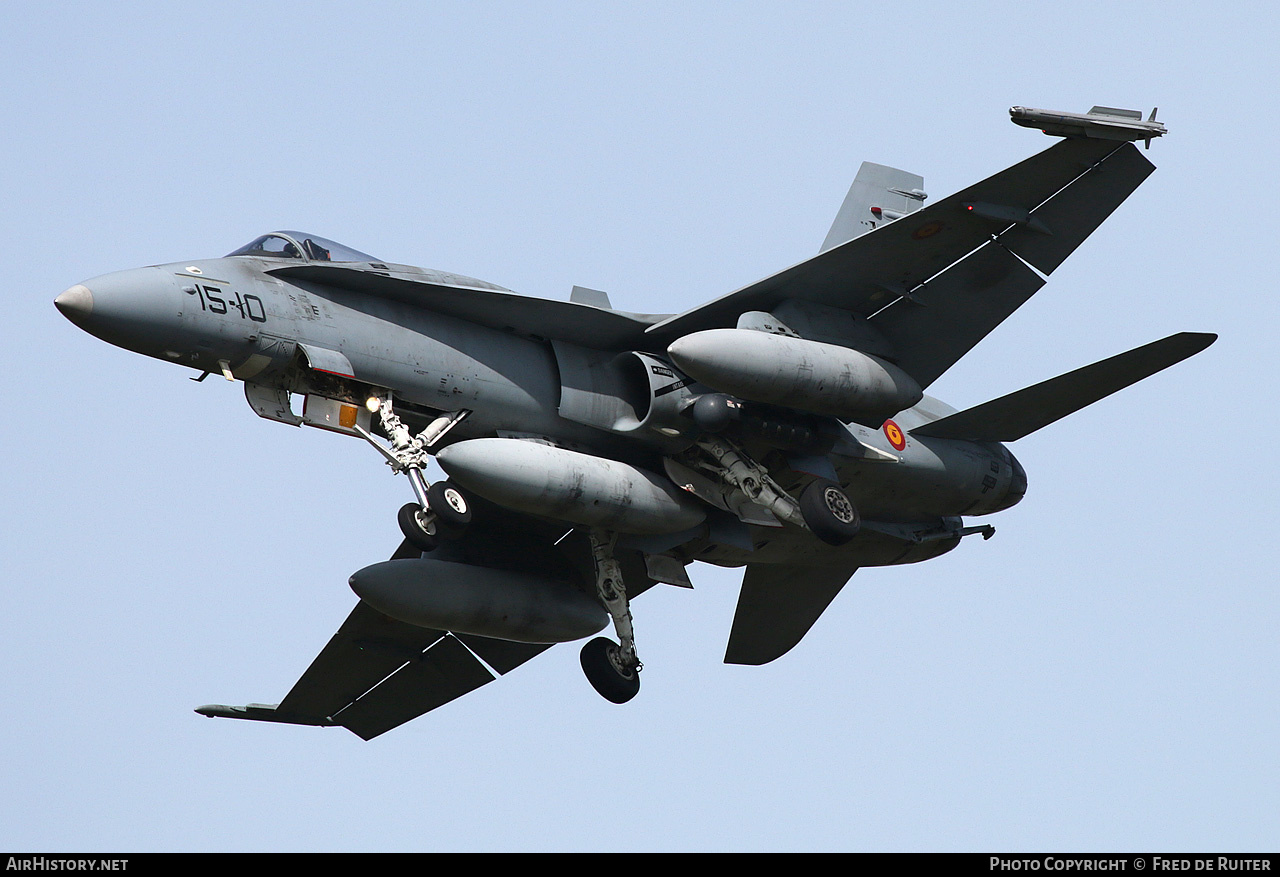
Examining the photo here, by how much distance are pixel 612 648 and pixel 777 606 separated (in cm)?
341

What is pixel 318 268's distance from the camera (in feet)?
52.3

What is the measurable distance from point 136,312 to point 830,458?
7.35 m

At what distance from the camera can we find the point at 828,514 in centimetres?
1669

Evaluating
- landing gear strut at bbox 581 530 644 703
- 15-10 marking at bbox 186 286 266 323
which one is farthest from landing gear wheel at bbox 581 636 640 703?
15-10 marking at bbox 186 286 266 323

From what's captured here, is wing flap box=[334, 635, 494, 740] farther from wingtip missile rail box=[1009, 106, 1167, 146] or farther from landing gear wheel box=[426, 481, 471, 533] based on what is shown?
wingtip missile rail box=[1009, 106, 1167, 146]

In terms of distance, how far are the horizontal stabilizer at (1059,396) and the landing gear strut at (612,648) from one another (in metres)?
3.87

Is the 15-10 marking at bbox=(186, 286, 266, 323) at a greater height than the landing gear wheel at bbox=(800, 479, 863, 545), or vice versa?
the 15-10 marking at bbox=(186, 286, 266, 323)

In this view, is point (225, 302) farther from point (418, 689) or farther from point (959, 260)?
point (418, 689)

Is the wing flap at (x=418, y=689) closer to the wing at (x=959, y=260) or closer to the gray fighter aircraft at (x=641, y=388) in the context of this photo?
the gray fighter aircraft at (x=641, y=388)

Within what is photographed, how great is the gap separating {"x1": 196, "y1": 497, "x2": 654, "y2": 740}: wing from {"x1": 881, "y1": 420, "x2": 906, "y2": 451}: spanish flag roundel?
350 centimetres

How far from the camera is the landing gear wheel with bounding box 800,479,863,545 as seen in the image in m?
16.7

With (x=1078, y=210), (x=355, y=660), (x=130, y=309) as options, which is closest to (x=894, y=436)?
(x=1078, y=210)
